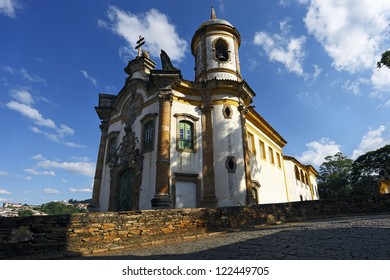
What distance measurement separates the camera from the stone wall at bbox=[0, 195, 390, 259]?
6012 mm

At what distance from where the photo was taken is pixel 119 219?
7254mm

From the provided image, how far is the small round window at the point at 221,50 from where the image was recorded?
17680 millimetres

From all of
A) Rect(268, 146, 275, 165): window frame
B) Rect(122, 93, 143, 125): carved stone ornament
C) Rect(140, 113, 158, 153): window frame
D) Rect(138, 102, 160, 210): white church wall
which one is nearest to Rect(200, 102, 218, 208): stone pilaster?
Rect(138, 102, 160, 210): white church wall

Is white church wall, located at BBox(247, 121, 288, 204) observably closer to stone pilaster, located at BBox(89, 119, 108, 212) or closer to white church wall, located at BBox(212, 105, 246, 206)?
white church wall, located at BBox(212, 105, 246, 206)

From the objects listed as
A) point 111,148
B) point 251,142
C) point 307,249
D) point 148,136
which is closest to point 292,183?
point 251,142

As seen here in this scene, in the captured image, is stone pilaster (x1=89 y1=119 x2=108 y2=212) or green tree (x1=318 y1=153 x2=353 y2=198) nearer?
stone pilaster (x1=89 y1=119 x2=108 y2=212)

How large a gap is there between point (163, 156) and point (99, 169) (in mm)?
7047

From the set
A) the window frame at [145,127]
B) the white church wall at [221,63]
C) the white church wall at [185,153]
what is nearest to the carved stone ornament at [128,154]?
the window frame at [145,127]

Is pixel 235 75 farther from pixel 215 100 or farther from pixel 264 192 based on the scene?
pixel 264 192

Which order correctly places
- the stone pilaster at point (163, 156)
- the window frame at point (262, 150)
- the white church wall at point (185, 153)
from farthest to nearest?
the window frame at point (262, 150) → the white church wall at point (185, 153) → the stone pilaster at point (163, 156)

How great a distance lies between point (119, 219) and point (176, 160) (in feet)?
20.3

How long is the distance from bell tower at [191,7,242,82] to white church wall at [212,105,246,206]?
347 cm

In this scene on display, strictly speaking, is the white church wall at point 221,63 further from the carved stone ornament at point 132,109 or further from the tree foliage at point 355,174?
the tree foliage at point 355,174

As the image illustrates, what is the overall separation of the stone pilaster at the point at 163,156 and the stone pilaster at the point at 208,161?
212 cm
